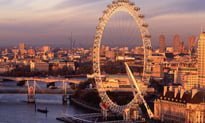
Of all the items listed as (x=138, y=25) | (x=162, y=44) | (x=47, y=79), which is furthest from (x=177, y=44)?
(x=138, y=25)

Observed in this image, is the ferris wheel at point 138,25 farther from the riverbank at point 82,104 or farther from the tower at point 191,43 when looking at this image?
the tower at point 191,43

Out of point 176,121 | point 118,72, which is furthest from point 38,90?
point 176,121

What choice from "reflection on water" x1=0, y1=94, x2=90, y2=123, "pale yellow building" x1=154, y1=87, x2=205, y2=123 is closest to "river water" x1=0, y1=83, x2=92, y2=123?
"reflection on water" x1=0, y1=94, x2=90, y2=123

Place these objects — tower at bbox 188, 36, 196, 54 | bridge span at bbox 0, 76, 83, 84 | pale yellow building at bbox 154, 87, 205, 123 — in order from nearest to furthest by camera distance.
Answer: pale yellow building at bbox 154, 87, 205, 123, bridge span at bbox 0, 76, 83, 84, tower at bbox 188, 36, 196, 54

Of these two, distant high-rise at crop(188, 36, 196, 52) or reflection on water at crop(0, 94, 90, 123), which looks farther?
distant high-rise at crop(188, 36, 196, 52)

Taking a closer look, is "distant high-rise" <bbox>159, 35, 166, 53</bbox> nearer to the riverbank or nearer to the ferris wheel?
the riverbank

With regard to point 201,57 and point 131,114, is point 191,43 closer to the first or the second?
point 201,57

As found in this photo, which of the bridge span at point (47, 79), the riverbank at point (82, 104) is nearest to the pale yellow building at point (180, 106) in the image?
the riverbank at point (82, 104)

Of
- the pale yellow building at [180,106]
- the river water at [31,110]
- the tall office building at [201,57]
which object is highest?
the tall office building at [201,57]

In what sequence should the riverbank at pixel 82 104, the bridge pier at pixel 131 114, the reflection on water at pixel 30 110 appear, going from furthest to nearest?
the riverbank at pixel 82 104, the reflection on water at pixel 30 110, the bridge pier at pixel 131 114

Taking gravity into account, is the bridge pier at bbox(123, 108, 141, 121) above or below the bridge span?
below

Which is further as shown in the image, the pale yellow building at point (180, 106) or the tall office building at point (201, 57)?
the tall office building at point (201, 57)

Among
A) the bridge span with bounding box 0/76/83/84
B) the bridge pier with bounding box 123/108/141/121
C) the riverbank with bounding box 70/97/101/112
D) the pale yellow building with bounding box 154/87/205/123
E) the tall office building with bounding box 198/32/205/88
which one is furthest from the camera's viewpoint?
the bridge span with bounding box 0/76/83/84
